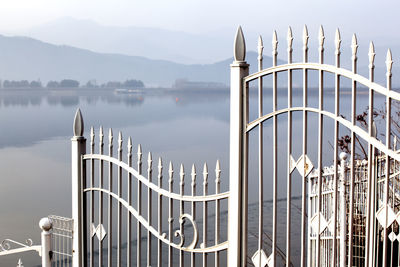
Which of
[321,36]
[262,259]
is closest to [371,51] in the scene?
[321,36]

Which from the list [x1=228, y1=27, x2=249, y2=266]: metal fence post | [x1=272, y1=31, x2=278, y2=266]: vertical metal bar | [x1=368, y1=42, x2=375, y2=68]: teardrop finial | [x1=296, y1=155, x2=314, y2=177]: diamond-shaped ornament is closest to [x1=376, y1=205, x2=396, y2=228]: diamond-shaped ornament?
[x1=296, y1=155, x2=314, y2=177]: diamond-shaped ornament

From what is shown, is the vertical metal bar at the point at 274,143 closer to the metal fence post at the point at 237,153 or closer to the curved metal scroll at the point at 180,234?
the metal fence post at the point at 237,153

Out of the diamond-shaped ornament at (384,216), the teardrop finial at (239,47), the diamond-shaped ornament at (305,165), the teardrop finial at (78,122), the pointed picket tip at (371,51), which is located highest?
the teardrop finial at (239,47)

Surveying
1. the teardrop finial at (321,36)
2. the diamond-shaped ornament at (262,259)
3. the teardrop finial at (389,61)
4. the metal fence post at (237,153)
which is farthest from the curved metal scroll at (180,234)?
the teardrop finial at (389,61)

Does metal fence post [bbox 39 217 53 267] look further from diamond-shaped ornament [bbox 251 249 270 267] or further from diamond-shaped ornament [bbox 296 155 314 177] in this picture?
diamond-shaped ornament [bbox 296 155 314 177]

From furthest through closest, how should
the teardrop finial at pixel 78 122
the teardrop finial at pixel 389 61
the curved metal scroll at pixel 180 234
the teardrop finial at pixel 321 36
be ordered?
the teardrop finial at pixel 78 122 → the curved metal scroll at pixel 180 234 → the teardrop finial at pixel 321 36 → the teardrop finial at pixel 389 61

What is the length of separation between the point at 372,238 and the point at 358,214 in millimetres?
2396

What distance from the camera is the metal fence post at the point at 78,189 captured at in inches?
150

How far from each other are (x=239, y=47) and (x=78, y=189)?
1.59m

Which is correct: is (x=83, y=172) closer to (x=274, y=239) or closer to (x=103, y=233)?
(x=103, y=233)

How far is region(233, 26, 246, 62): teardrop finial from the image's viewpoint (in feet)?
9.60

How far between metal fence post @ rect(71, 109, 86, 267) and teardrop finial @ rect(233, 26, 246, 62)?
133cm

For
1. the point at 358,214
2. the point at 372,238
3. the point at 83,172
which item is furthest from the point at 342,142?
the point at 372,238

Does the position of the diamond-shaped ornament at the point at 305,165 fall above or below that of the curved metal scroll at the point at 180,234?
above
